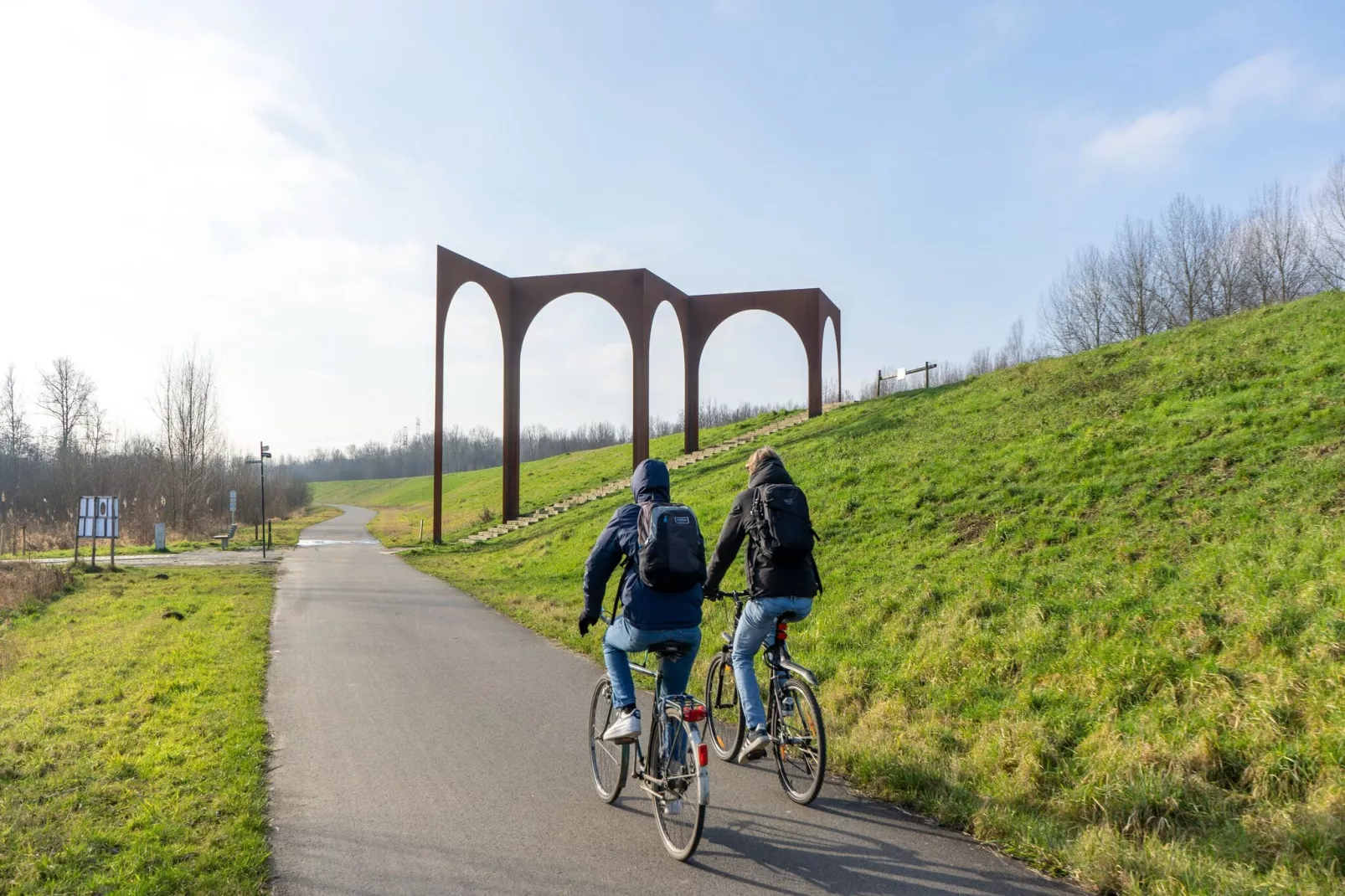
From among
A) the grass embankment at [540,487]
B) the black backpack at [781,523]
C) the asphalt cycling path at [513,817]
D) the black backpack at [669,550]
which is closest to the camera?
the asphalt cycling path at [513,817]

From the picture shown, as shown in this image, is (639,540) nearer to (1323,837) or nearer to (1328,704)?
(1323,837)

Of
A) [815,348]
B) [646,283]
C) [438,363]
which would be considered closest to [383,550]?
[438,363]

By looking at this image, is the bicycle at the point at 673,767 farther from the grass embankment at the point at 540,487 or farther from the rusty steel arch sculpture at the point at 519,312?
the grass embankment at the point at 540,487

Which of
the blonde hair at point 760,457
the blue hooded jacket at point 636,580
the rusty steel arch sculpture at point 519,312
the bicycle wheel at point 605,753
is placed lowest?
the bicycle wheel at point 605,753

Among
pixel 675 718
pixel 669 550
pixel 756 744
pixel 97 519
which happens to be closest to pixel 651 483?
pixel 669 550

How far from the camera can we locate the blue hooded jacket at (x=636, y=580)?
13.9 ft

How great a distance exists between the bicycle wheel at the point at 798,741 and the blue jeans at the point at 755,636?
15 cm

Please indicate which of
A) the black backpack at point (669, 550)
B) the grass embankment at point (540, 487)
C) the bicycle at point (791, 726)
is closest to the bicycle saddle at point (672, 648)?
the black backpack at point (669, 550)

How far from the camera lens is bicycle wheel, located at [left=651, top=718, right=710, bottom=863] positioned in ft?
12.8

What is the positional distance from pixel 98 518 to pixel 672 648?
71.9 ft

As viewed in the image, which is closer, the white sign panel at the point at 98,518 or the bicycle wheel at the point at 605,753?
the bicycle wheel at the point at 605,753

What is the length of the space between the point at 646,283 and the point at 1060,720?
83.5 ft

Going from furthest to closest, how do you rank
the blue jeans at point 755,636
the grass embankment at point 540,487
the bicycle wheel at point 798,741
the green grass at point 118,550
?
1. the grass embankment at point 540,487
2. the green grass at point 118,550
3. the blue jeans at point 755,636
4. the bicycle wheel at point 798,741

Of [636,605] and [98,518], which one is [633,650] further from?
[98,518]
